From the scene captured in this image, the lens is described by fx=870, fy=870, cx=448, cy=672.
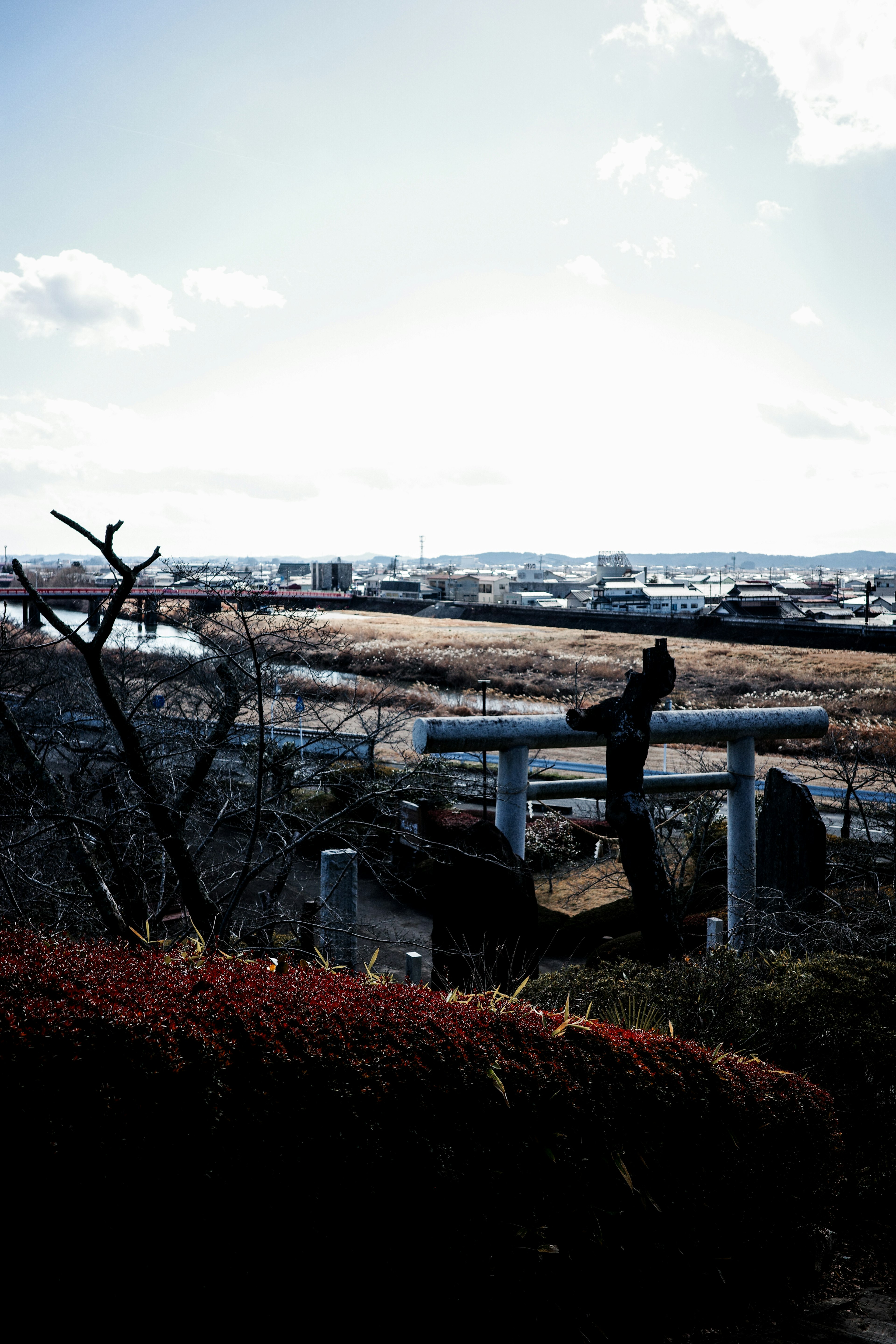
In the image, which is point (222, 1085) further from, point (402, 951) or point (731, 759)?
point (402, 951)

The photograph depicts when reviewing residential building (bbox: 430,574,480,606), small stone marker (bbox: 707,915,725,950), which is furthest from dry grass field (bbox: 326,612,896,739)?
residential building (bbox: 430,574,480,606)

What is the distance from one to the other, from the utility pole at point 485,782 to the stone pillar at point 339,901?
15.2ft

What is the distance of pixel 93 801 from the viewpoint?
1325cm

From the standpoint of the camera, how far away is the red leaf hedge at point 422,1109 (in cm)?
287

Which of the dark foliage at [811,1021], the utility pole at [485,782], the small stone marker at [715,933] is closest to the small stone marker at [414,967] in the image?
the dark foliage at [811,1021]

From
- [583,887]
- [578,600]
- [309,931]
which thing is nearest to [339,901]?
[309,931]

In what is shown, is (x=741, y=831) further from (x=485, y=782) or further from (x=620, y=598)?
(x=620, y=598)

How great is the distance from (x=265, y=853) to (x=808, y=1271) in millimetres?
9167

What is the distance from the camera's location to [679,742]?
8.45m

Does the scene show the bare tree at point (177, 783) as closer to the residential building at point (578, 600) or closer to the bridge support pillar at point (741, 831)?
the bridge support pillar at point (741, 831)

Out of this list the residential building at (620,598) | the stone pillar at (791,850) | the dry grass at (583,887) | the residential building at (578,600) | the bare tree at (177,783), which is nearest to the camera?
the bare tree at (177,783)

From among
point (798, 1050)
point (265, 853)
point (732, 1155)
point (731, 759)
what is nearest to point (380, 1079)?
point (732, 1155)

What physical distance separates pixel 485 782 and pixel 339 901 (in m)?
8.91

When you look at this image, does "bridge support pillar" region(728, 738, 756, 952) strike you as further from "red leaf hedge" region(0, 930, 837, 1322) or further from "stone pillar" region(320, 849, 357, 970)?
"red leaf hedge" region(0, 930, 837, 1322)
